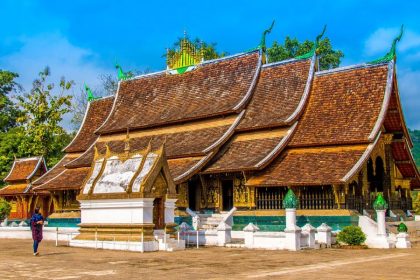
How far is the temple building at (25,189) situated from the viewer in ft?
120

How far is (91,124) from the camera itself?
106 feet

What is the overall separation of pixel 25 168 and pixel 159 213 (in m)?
23.7

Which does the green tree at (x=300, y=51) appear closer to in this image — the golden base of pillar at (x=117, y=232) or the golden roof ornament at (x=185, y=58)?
the golden roof ornament at (x=185, y=58)

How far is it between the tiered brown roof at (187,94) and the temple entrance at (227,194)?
10.3 feet

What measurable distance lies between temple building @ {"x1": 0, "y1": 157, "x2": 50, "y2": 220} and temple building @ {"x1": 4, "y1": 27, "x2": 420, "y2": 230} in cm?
833

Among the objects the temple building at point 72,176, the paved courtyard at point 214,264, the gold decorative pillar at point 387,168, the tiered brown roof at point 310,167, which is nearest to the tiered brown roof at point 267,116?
the tiered brown roof at point 310,167

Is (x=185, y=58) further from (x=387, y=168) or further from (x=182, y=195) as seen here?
(x=387, y=168)

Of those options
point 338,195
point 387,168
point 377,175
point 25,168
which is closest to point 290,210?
point 338,195

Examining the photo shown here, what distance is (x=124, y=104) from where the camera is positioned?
3048 centimetres

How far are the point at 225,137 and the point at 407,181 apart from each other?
28.5ft

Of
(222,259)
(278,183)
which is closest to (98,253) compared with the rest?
(222,259)

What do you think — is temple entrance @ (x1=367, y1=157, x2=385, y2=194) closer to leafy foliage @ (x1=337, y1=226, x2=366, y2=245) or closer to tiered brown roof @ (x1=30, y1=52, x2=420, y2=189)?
tiered brown roof @ (x1=30, y1=52, x2=420, y2=189)

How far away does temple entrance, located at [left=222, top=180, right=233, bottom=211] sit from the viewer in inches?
923

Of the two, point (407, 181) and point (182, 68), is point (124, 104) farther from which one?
point (407, 181)
